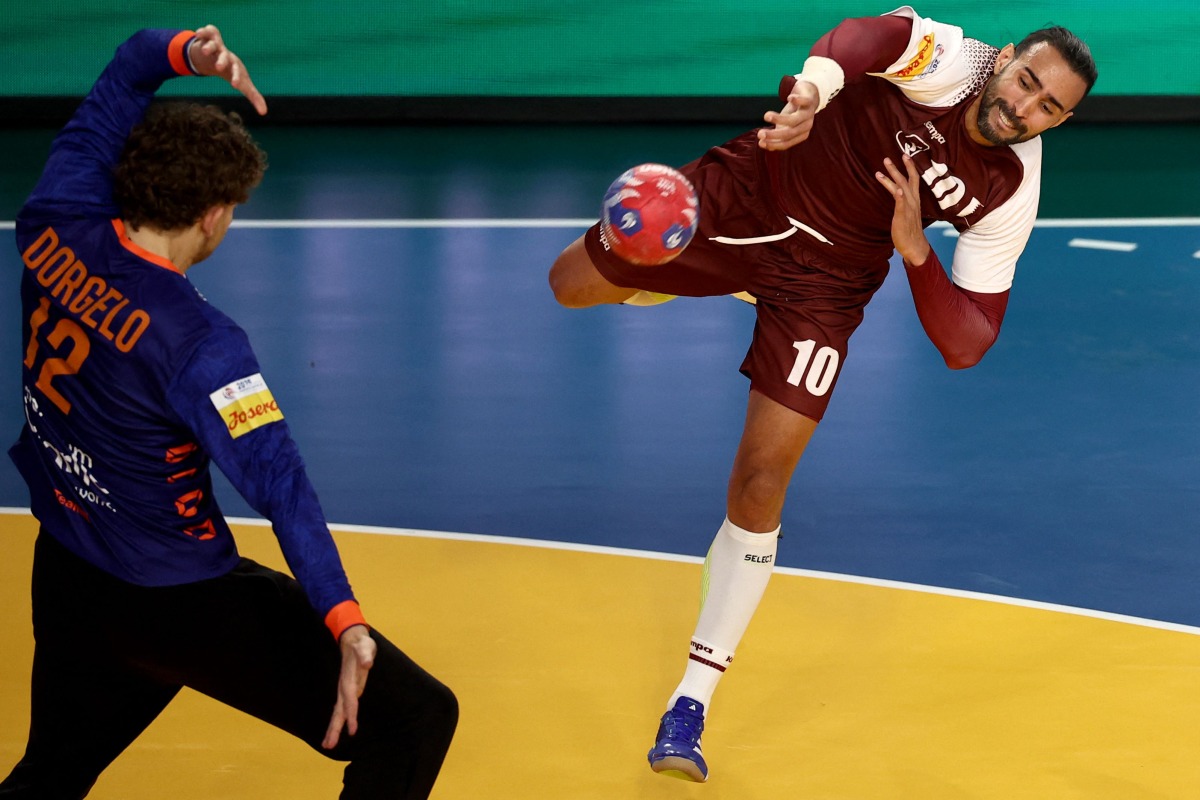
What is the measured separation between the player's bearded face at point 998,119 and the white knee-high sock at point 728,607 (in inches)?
53.8

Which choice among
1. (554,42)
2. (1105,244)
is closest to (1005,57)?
(1105,244)

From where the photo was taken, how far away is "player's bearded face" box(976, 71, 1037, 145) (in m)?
4.30

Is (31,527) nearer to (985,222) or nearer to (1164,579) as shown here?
(985,222)

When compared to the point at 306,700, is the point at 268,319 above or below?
below

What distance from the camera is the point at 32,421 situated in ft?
10.1

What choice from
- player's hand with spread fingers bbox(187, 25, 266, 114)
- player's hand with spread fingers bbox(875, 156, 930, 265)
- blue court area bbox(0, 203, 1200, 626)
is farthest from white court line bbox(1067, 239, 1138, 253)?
player's hand with spread fingers bbox(187, 25, 266, 114)

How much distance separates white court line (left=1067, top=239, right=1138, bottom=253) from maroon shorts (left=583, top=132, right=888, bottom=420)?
16.7 ft

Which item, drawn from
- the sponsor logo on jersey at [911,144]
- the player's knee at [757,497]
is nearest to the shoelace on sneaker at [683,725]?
the player's knee at [757,497]

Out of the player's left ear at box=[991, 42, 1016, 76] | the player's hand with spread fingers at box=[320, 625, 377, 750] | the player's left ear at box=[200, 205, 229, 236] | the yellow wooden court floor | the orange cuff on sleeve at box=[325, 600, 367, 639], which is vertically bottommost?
the yellow wooden court floor

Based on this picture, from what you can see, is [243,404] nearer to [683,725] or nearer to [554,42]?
[683,725]

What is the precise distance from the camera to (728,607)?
4.48 m

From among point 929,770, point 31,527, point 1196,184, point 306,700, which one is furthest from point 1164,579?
point 1196,184

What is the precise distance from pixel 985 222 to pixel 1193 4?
30.4 ft

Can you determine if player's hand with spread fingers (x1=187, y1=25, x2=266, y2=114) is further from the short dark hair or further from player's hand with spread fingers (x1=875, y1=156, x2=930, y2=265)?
the short dark hair
